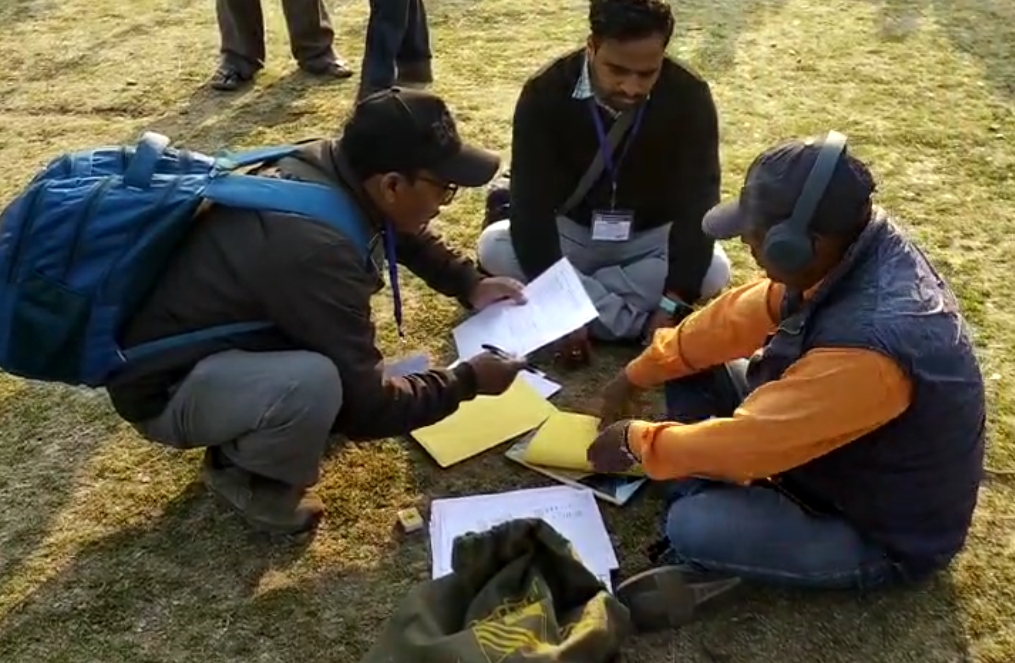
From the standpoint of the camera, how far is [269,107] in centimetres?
499

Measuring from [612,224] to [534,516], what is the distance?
99 cm

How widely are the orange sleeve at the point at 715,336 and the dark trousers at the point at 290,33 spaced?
3.05 m

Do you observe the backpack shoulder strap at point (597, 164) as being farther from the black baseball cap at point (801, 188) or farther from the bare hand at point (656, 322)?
the black baseball cap at point (801, 188)

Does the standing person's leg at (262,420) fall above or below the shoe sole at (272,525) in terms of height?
above

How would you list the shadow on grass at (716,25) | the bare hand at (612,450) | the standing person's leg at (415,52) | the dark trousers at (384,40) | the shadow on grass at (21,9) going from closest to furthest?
1. the bare hand at (612,450)
2. the dark trousers at (384,40)
3. the standing person's leg at (415,52)
4. the shadow on grass at (716,25)
5. the shadow on grass at (21,9)

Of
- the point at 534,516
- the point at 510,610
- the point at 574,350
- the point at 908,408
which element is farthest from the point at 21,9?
the point at 908,408

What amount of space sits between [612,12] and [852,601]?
146 cm

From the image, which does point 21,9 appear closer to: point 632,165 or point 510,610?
point 632,165

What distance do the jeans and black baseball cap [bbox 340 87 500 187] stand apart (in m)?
0.84

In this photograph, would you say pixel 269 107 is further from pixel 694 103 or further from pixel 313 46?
pixel 694 103

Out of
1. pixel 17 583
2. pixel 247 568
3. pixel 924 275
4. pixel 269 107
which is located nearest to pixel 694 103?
pixel 924 275

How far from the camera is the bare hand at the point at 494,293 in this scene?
3064 mm

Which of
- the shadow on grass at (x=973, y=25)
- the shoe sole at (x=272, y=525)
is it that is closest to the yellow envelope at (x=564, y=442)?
the shoe sole at (x=272, y=525)

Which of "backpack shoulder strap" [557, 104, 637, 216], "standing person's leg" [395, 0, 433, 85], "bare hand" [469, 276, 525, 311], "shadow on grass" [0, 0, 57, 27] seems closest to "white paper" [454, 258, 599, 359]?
"bare hand" [469, 276, 525, 311]
